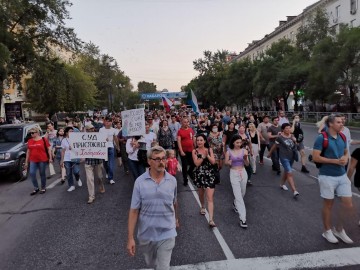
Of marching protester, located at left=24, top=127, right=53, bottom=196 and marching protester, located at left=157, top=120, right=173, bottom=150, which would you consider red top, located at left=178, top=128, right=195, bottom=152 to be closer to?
marching protester, located at left=157, top=120, right=173, bottom=150

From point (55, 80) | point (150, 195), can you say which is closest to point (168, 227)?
point (150, 195)

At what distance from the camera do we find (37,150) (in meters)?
8.23

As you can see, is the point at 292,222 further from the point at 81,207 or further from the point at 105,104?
the point at 105,104

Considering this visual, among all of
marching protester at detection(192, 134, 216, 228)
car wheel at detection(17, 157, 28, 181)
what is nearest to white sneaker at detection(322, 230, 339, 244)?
marching protester at detection(192, 134, 216, 228)

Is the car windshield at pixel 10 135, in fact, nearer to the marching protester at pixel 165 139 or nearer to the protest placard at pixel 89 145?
the protest placard at pixel 89 145

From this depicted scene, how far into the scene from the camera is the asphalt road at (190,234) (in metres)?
4.53

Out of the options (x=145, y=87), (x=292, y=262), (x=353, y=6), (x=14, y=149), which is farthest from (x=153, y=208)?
(x=145, y=87)

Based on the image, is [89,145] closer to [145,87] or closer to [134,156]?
[134,156]

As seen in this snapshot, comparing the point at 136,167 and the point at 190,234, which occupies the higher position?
the point at 136,167

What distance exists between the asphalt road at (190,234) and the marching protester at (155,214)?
118 centimetres

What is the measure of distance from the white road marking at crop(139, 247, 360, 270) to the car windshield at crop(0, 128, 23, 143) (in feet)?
28.4

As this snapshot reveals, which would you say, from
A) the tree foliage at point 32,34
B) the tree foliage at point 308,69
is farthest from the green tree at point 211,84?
the tree foliage at point 32,34

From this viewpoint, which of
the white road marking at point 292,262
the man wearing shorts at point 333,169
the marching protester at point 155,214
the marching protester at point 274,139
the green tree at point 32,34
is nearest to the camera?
the marching protester at point 155,214

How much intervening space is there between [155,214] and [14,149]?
8514 millimetres
